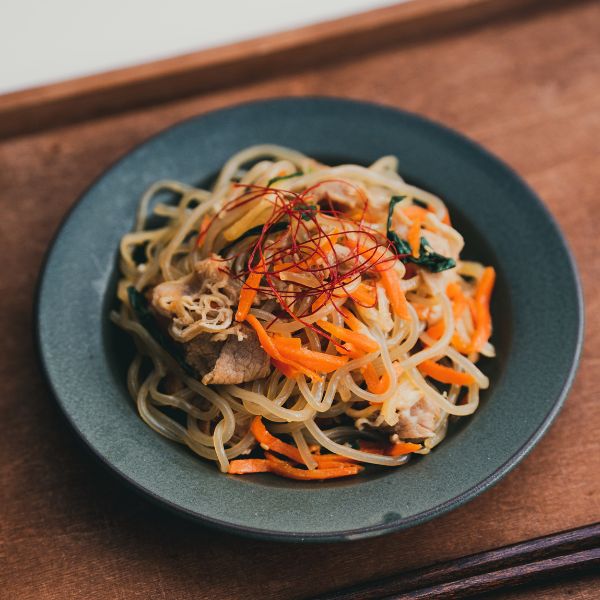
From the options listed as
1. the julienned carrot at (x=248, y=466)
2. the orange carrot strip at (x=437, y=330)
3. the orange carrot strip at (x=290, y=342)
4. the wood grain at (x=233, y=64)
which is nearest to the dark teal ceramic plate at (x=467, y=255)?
the julienned carrot at (x=248, y=466)

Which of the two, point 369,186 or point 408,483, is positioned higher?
point 369,186

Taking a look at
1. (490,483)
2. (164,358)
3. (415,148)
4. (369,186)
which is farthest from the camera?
(415,148)

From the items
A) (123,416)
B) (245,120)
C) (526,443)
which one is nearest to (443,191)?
(245,120)

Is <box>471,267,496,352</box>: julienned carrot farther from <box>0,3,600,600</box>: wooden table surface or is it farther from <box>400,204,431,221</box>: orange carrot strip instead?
<box>0,3,600,600</box>: wooden table surface

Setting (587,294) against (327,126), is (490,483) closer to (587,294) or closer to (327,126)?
(587,294)

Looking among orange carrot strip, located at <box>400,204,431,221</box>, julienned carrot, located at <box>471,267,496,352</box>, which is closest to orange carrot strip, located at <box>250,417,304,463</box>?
julienned carrot, located at <box>471,267,496,352</box>

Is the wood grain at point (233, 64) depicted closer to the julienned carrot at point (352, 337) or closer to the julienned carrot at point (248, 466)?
the julienned carrot at point (352, 337)
